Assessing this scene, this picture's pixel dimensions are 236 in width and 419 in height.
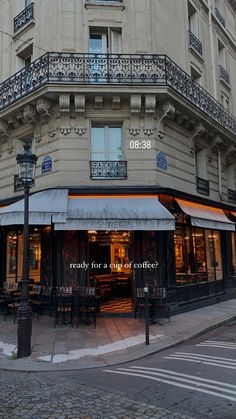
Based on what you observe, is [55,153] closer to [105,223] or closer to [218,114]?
[105,223]

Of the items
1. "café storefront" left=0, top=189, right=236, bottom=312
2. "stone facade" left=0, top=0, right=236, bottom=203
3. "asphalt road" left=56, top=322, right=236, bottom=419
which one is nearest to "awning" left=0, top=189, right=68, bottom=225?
"café storefront" left=0, top=189, right=236, bottom=312

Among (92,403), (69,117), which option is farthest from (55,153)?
(92,403)

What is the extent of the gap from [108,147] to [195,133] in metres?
3.70

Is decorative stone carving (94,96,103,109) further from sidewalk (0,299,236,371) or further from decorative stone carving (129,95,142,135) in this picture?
sidewalk (0,299,236,371)

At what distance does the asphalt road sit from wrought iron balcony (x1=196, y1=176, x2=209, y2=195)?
758 centimetres

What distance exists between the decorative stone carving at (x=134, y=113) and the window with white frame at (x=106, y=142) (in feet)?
1.74

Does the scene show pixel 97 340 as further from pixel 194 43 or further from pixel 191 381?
pixel 194 43

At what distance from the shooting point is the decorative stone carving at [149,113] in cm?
1218

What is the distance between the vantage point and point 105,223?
10891 millimetres

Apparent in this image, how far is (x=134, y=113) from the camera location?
1248cm

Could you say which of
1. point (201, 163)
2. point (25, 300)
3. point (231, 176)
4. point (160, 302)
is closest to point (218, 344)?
point (160, 302)

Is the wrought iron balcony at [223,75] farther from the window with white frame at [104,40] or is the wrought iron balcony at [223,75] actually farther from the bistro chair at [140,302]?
the bistro chair at [140,302]

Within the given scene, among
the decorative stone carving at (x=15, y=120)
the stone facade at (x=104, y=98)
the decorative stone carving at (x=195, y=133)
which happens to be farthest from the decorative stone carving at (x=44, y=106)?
the decorative stone carving at (x=195, y=133)

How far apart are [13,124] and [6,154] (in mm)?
1374
